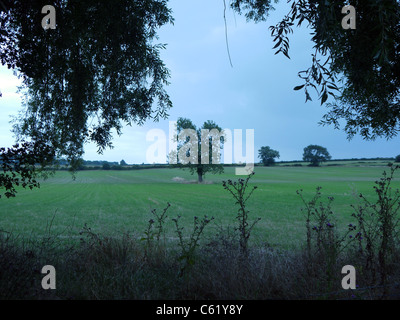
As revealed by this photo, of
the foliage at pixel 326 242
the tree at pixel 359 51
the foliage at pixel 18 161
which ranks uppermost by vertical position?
the tree at pixel 359 51

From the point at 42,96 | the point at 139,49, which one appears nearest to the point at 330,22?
the point at 139,49

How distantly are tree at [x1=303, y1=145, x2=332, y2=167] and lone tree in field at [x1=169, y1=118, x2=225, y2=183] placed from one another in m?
59.0

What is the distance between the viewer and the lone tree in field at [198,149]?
5656 centimetres

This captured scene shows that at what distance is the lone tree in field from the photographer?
56562 mm

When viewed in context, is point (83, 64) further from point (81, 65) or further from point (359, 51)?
point (359, 51)

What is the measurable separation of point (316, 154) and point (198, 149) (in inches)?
2680

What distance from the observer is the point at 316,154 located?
4230 inches

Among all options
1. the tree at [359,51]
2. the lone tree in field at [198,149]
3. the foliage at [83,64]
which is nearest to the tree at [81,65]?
the foliage at [83,64]

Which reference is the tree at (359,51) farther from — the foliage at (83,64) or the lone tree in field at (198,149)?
the lone tree in field at (198,149)

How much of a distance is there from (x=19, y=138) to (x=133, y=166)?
13059 cm

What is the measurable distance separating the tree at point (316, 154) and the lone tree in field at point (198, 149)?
194 ft

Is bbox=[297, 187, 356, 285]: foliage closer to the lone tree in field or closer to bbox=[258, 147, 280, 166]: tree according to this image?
the lone tree in field

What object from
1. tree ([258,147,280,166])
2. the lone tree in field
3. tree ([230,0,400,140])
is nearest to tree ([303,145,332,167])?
tree ([258,147,280,166])

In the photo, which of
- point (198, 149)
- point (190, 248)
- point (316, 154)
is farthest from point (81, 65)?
point (316, 154)
